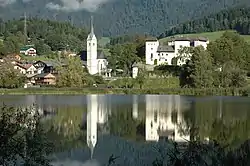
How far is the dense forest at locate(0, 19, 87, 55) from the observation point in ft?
448

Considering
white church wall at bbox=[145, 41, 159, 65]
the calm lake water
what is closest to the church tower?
white church wall at bbox=[145, 41, 159, 65]

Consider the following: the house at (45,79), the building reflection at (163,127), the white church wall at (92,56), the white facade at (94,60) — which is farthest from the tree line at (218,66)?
the building reflection at (163,127)

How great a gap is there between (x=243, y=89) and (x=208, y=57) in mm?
12504

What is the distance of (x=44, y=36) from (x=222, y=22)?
70011 millimetres

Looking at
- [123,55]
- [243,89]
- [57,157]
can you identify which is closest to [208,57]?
[243,89]

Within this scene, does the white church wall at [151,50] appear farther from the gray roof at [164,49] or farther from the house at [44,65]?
the house at [44,65]

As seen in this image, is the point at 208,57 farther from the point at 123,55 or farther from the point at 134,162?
the point at 134,162

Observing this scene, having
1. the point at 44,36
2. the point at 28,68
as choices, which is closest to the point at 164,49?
the point at 28,68

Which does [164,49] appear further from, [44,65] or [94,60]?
[44,65]

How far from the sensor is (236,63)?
81.9 meters

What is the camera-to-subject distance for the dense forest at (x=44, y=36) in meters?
137

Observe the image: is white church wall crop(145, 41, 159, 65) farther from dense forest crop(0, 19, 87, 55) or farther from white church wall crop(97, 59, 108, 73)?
dense forest crop(0, 19, 87, 55)

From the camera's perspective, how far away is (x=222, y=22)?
180m

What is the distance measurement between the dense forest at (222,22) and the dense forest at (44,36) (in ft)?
146
